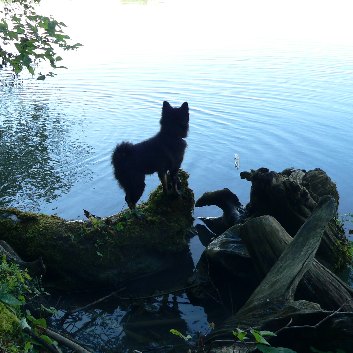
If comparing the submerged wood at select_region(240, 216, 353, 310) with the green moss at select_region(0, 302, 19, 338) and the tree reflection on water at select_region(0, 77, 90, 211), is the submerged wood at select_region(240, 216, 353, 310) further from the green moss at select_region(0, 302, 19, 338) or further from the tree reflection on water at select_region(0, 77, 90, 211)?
the tree reflection on water at select_region(0, 77, 90, 211)

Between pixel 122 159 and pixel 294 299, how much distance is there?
152 inches

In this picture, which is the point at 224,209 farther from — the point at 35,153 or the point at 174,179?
the point at 35,153

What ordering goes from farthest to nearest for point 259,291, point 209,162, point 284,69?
1. point 284,69
2. point 209,162
3. point 259,291

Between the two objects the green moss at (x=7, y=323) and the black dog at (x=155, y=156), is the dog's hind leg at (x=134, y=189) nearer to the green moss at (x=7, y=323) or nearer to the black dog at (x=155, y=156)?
the black dog at (x=155, y=156)

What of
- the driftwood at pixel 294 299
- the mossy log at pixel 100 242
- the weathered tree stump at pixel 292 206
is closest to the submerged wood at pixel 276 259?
the driftwood at pixel 294 299

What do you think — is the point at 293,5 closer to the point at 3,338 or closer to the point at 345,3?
the point at 345,3

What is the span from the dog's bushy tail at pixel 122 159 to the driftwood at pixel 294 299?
102 inches

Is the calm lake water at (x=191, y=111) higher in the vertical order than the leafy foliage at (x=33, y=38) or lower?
lower

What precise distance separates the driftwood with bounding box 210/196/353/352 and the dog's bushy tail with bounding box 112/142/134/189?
8.49ft

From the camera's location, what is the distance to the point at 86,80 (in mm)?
20469

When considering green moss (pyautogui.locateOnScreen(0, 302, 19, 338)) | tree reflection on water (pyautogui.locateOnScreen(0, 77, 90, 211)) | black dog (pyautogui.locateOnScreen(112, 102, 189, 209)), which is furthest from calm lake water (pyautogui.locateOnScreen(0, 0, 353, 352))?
green moss (pyautogui.locateOnScreen(0, 302, 19, 338))

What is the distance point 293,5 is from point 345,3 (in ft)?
14.6

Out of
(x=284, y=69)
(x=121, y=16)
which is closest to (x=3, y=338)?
(x=284, y=69)

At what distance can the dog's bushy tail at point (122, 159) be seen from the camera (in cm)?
809
